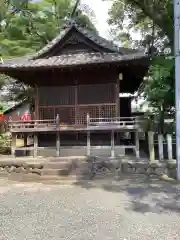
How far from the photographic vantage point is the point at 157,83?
43.4 ft

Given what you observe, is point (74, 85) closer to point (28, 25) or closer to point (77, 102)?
point (77, 102)

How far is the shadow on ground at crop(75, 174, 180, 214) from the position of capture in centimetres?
725

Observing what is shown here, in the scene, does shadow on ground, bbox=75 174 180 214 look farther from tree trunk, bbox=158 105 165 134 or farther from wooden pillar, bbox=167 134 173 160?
tree trunk, bbox=158 105 165 134

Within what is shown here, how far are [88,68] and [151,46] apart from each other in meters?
12.2

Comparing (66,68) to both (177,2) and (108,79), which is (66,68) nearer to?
(108,79)

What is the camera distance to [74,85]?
1495cm

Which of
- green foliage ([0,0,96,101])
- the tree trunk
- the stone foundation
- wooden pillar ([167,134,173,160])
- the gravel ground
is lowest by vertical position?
the gravel ground

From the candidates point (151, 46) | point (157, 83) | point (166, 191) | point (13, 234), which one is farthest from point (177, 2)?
point (151, 46)

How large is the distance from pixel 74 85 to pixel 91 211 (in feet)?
29.1

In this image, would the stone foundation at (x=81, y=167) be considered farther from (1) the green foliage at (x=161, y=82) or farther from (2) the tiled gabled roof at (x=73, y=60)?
(2) the tiled gabled roof at (x=73, y=60)

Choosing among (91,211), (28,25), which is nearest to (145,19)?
(28,25)

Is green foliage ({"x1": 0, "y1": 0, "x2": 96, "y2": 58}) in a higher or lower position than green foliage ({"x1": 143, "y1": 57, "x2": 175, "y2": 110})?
higher

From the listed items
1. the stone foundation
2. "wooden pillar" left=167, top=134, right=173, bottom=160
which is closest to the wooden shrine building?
the stone foundation

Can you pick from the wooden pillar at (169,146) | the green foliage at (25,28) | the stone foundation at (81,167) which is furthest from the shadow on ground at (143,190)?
the green foliage at (25,28)
